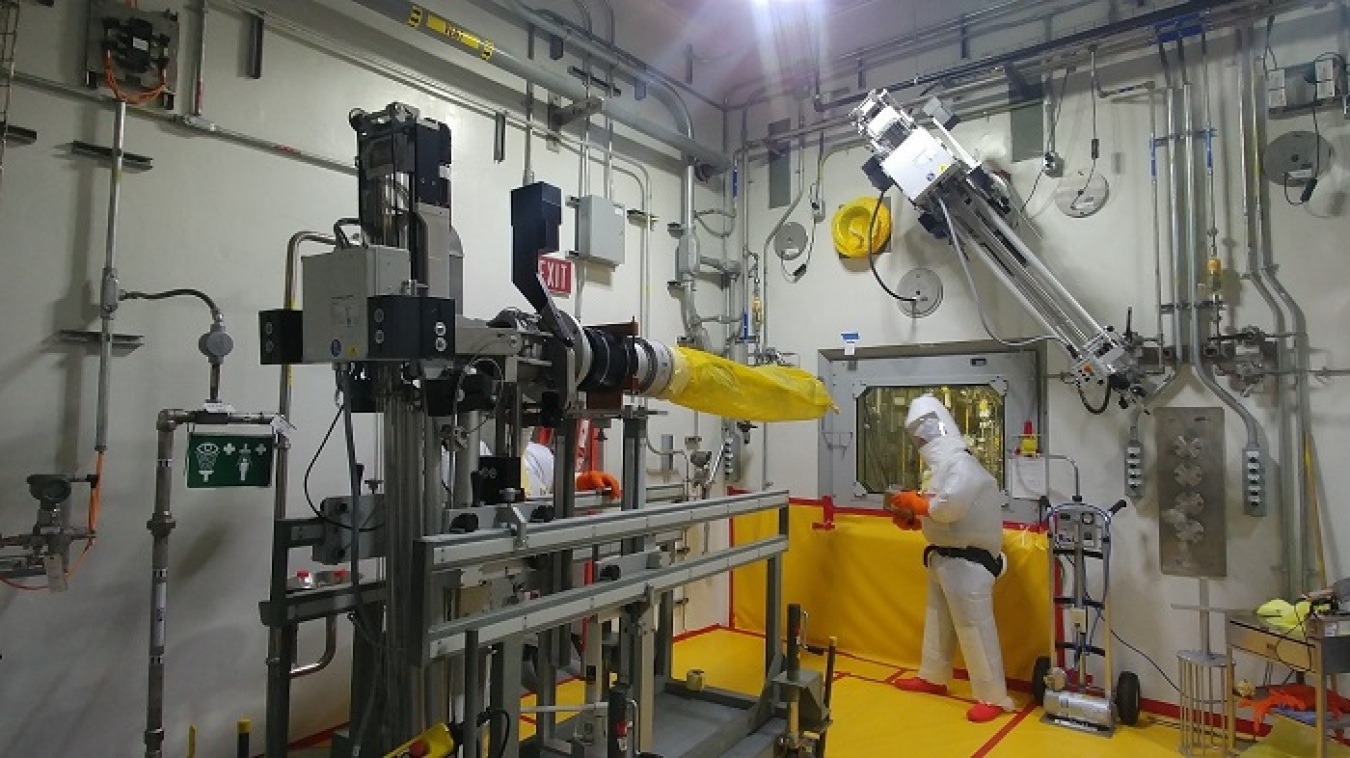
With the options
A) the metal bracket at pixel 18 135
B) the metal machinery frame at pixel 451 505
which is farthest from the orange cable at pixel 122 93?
the metal machinery frame at pixel 451 505

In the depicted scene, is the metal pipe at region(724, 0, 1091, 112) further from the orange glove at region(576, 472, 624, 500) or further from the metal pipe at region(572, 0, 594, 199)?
the orange glove at region(576, 472, 624, 500)

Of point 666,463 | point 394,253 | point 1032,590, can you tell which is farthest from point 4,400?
point 1032,590

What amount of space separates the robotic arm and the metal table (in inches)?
49.5

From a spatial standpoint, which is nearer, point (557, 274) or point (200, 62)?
point (200, 62)

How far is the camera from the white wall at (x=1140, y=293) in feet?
12.0

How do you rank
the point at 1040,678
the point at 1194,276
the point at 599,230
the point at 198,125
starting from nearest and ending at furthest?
the point at 198,125 → the point at 1194,276 → the point at 1040,678 → the point at 599,230

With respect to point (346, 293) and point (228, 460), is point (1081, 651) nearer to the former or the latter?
point (346, 293)

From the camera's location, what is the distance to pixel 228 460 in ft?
9.78

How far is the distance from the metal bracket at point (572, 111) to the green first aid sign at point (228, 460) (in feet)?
8.08

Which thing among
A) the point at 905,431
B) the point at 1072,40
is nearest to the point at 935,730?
the point at 905,431

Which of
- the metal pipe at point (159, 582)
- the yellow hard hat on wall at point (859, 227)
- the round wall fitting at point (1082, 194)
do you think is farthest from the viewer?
the yellow hard hat on wall at point (859, 227)

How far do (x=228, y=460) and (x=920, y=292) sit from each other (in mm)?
3960

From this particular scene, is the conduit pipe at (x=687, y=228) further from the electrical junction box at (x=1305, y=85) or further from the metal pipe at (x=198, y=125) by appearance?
the electrical junction box at (x=1305, y=85)

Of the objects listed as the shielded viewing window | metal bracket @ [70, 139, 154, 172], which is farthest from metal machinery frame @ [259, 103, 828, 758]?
the shielded viewing window
